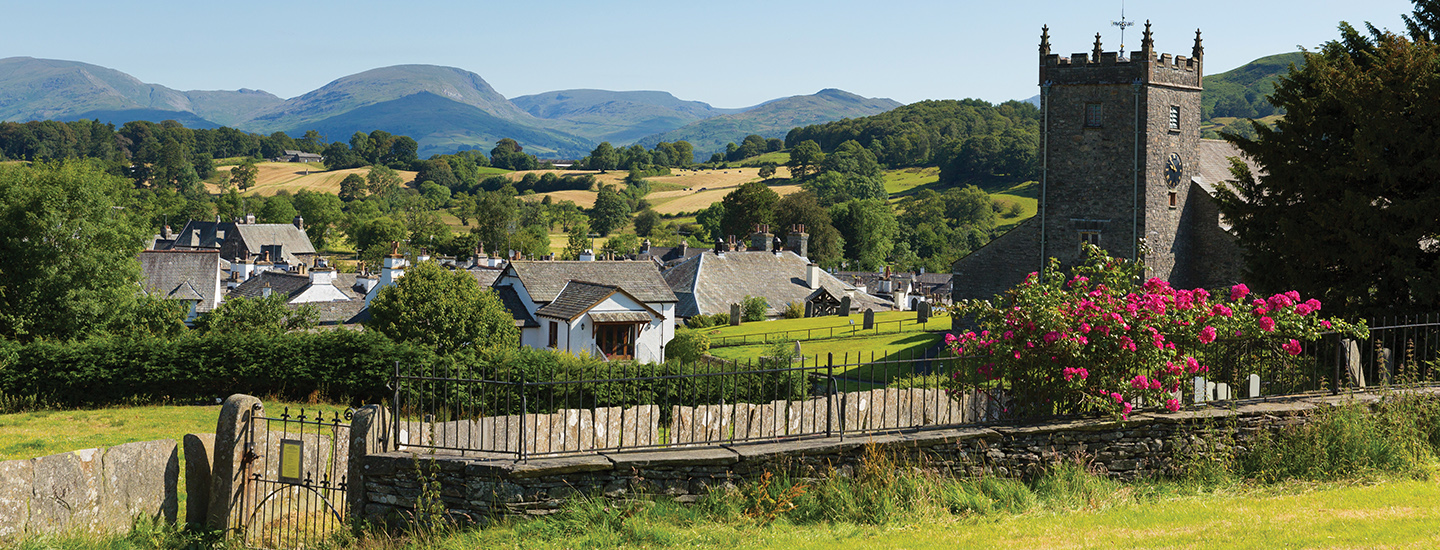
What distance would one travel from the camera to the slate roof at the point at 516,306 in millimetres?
40594

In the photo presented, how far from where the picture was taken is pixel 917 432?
999 cm

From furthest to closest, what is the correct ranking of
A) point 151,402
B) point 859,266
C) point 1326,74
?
point 859,266 < point 151,402 < point 1326,74

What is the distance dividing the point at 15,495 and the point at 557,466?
5.49m

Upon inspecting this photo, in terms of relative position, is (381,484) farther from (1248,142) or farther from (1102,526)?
(1248,142)

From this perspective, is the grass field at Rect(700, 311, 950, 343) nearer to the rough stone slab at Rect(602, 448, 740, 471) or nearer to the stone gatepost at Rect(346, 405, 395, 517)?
the stone gatepost at Rect(346, 405, 395, 517)

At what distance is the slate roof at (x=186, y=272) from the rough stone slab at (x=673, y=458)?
4831 cm

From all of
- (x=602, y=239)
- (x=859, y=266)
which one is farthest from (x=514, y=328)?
(x=602, y=239)

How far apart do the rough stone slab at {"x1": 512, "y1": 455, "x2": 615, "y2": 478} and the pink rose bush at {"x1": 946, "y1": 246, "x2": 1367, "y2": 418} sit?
12.8ft

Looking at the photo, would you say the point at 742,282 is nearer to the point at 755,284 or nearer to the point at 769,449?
the point at 755,284

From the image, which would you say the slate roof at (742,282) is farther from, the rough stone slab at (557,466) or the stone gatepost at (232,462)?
the rough stone slab at (557,466)

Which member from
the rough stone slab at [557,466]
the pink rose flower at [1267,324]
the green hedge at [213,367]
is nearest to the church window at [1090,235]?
the green hedge at [213,367]

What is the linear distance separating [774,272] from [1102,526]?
178ft

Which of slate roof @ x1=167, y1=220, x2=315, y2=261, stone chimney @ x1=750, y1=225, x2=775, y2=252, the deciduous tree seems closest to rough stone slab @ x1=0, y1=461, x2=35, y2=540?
the deciduous tree

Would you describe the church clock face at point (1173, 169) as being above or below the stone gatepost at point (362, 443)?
above
